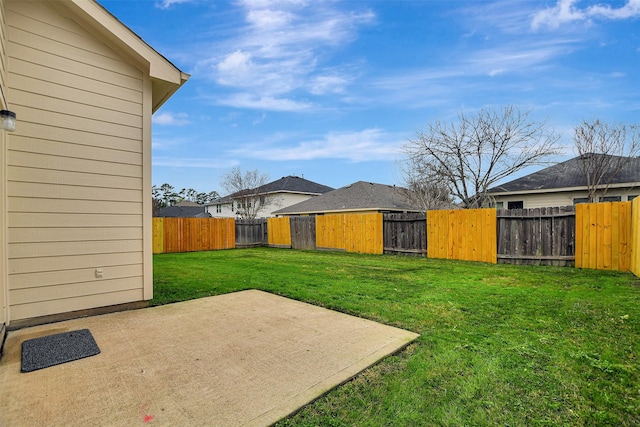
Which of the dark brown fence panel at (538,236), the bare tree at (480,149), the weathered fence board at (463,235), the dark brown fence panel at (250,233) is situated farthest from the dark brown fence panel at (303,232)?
the dark brown fence panel at (538,236)

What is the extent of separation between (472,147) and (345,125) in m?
7.12

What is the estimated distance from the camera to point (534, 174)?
15.3m

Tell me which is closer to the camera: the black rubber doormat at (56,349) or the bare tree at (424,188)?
the black rubber doormat at (56,349)

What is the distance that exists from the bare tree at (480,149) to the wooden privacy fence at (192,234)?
9.07m

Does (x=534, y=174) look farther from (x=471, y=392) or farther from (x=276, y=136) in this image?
(x=471, y=392)

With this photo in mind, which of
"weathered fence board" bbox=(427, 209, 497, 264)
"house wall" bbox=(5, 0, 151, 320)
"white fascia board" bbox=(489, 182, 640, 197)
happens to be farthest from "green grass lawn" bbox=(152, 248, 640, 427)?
"white fascia board" bbox=(489, 182, 640, 197)

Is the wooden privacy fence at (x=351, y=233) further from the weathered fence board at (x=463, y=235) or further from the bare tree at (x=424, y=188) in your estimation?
the bare tree at (x=424, y=188)

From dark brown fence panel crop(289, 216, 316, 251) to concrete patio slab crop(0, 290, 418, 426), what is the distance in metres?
9.17

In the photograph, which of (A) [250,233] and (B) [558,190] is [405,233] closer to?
(A) [250,233]

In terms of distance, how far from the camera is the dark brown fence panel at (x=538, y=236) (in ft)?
24.1

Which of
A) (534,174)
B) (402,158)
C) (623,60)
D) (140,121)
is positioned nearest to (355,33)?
(402,158)

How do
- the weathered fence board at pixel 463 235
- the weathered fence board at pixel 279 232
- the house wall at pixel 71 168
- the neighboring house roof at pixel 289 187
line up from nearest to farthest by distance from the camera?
the house wall at pixel 71 168 < the weathered fence board at pixel 463 235 < the weathered fence board at pixel 279 232 < the neighboring house roof at pixel 289 187

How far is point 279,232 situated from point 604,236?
10970mm

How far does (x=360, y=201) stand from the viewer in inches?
722
